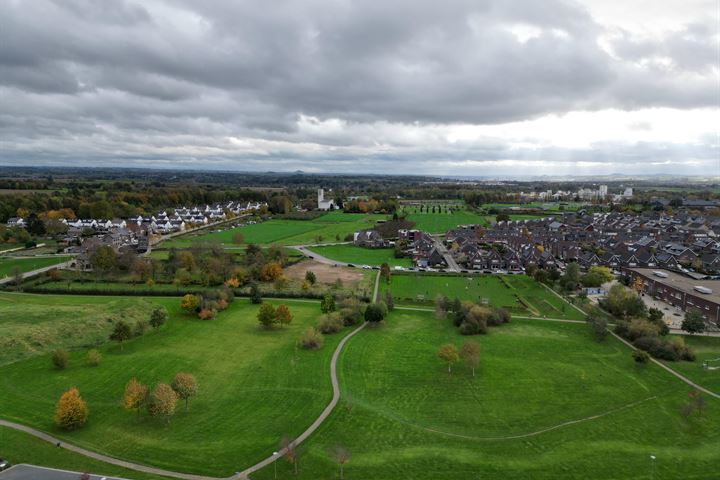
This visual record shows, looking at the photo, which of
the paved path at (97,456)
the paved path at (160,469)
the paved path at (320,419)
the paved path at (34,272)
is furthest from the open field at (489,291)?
the paved path at (34,272)

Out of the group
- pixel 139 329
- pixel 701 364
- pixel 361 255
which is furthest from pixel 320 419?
pixel 361 255

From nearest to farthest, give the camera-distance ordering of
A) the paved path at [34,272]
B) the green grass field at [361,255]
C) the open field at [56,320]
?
the open field at [56,320], the paved path at [34,272], the green grass field at [361,255]

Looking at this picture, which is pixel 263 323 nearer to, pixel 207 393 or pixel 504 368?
pixel 207 393

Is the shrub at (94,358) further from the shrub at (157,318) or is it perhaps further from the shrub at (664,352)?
the shrub at (664,352)

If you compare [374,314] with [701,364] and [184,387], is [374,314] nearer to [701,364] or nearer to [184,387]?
[184,387]

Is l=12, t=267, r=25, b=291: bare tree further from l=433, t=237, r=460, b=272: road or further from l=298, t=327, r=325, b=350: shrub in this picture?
l=433, t=237, r=460, b=272: road

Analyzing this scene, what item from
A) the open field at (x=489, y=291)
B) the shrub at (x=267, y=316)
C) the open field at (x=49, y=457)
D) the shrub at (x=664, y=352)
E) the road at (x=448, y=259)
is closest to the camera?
the open field at (x=49, y=457)
